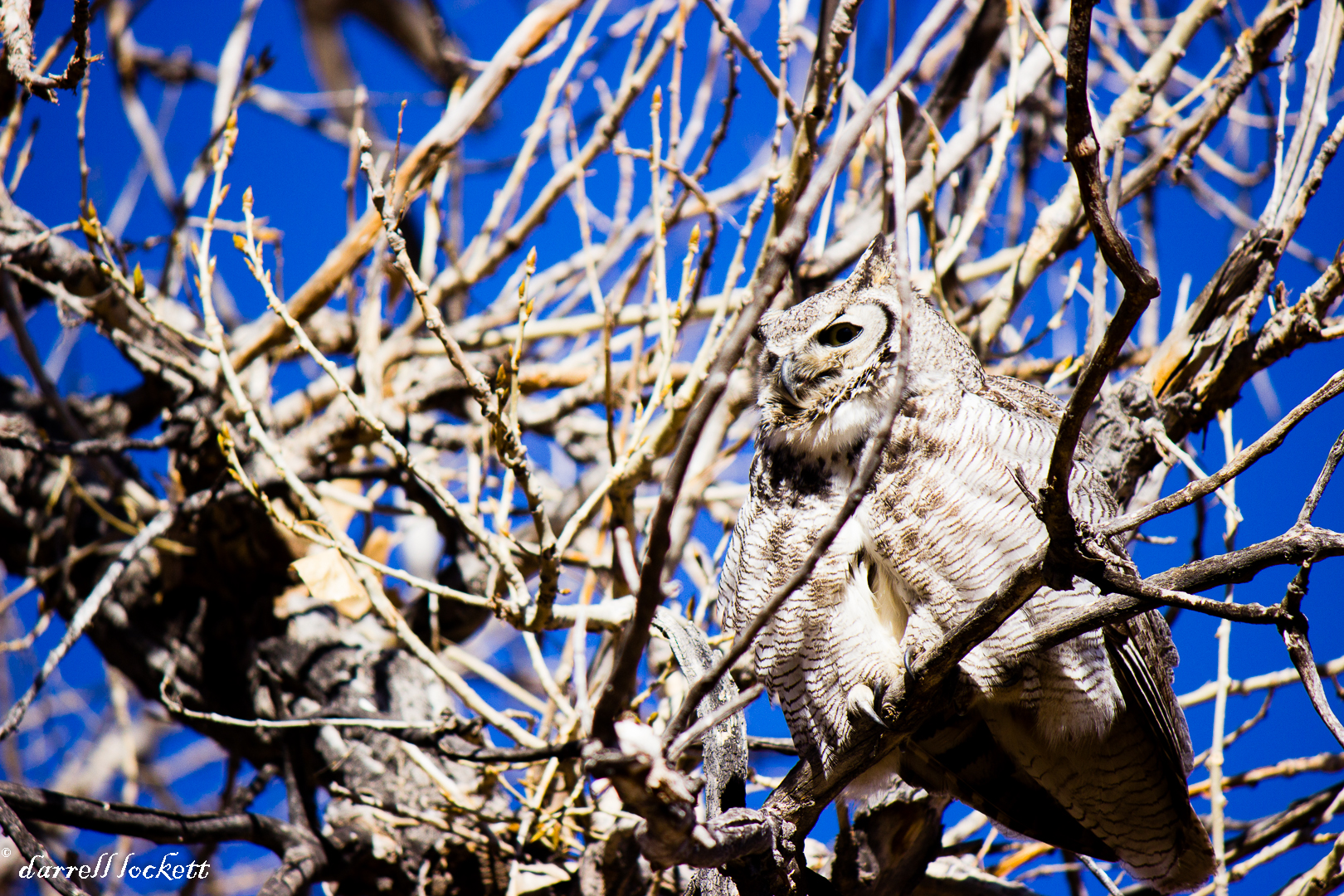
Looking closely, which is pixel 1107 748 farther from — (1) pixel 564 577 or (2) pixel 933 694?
(1) pixel 564 577

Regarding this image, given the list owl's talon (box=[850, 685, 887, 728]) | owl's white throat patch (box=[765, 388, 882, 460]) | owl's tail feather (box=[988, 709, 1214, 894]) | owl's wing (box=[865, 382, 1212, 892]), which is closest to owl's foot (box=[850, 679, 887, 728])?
owl's talon (box=[850, 685, 887, 728])

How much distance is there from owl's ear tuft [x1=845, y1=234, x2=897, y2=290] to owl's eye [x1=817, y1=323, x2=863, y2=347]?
0.17 metres

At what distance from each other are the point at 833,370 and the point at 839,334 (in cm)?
10

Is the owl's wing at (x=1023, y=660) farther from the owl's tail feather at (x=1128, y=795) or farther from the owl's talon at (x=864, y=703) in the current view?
the owl's talon at (x=864, y=703)

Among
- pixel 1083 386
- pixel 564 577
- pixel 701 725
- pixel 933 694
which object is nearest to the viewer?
pixel 701 725

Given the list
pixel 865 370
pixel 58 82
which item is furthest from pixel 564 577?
pixel 58 82

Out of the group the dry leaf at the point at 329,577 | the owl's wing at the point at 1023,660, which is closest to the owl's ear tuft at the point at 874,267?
the owl's wing at the point at 1023,660

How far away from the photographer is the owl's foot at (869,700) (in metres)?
1.95

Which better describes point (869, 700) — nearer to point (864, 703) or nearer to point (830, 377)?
point (864, 703)

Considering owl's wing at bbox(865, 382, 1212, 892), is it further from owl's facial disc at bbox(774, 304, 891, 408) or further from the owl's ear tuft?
the owl's ear tuft

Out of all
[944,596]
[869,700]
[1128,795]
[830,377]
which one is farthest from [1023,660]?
[830,377]

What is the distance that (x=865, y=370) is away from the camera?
2.29 meters

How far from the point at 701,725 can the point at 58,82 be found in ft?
5.25

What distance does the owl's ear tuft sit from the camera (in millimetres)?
2490
